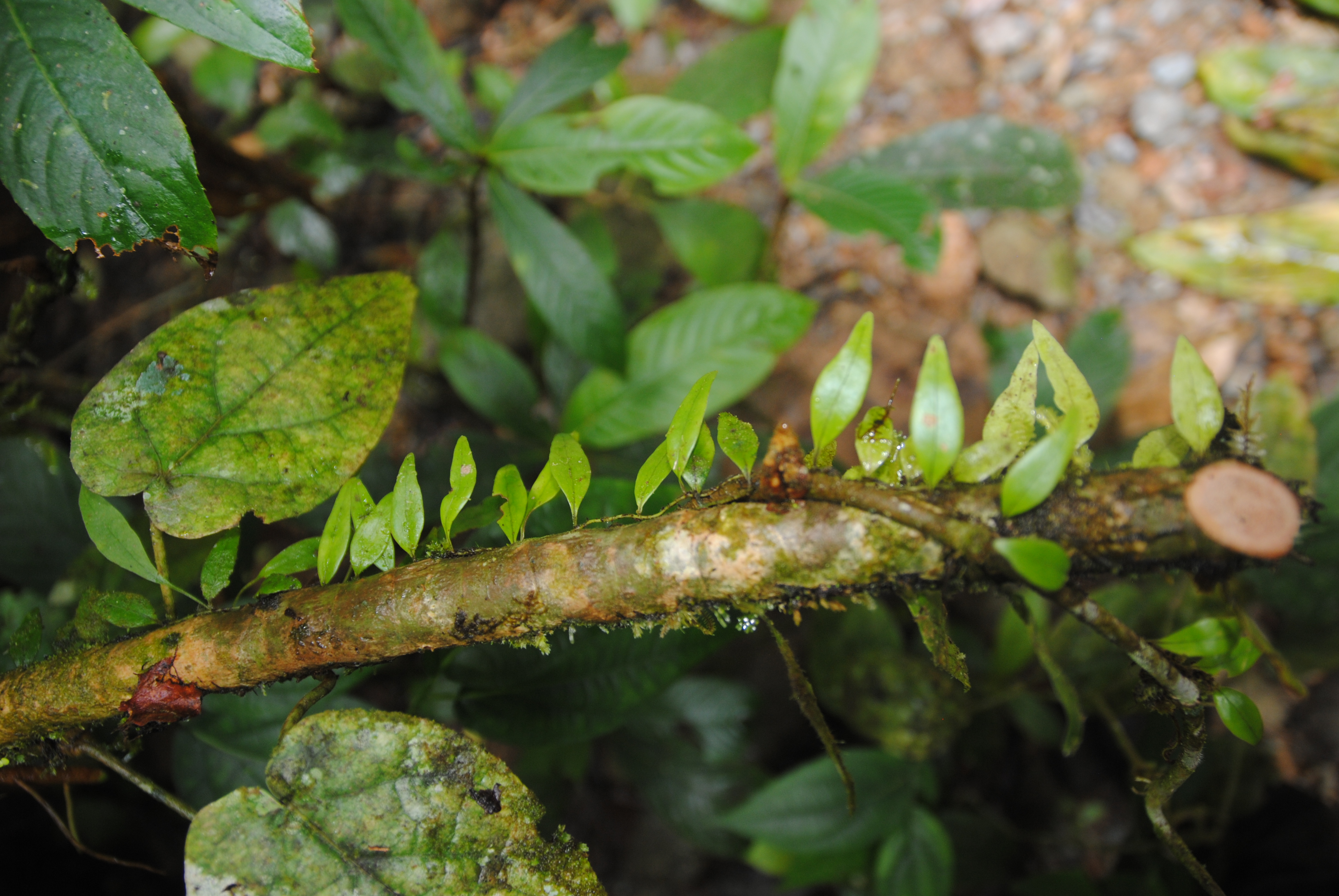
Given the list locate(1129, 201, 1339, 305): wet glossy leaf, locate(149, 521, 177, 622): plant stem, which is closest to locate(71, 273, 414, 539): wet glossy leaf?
locate(149, 521, 177, 622): plant stem

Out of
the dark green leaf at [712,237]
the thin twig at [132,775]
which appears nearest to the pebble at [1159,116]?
the dark green leaf at [712,237]

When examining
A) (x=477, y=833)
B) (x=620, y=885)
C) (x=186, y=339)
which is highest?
(x=186, y=339)

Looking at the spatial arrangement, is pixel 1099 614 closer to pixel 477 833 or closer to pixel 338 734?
pixel 477 833

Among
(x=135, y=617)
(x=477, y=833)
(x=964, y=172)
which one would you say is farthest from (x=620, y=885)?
(x=964, y=172)

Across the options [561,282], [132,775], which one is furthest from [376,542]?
[561,282]

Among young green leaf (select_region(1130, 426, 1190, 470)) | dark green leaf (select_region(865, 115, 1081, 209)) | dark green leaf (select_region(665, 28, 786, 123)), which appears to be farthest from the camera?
dark green leaf (select_region(865, 115, 1081, 209))

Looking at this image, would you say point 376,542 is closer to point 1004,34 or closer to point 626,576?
point 626,576

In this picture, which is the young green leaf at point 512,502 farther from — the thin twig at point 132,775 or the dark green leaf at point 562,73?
the dark green leaf at point 562,73

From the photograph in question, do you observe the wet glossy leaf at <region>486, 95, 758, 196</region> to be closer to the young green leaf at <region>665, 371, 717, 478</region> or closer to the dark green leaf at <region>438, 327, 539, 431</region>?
the dark green leaf at <region>438, 327, 539, 431</region>
